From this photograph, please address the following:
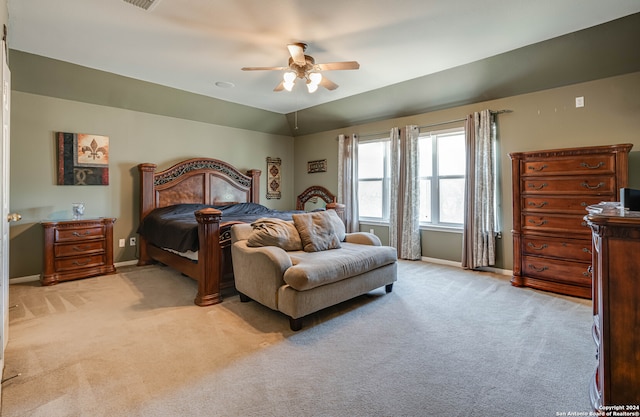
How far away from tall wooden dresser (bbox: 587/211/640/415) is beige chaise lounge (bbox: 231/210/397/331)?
1.74m

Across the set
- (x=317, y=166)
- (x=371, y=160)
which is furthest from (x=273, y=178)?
(x=371, y=160)

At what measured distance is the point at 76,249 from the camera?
3893 mm

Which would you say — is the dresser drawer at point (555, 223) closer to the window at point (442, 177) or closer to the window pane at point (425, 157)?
the window at point (442, 177)

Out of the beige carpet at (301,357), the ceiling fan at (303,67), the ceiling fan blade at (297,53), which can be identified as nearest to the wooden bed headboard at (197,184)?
the beige carpet at (301,357)

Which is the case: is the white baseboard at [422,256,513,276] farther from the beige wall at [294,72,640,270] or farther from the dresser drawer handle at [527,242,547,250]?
the dresser drawer handle at [527,242,547,250]

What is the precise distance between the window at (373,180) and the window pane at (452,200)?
0.99 m

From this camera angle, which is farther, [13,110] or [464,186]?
[464,186]

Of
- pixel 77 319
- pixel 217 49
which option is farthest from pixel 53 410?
pixel 217 49

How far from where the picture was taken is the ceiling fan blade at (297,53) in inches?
120

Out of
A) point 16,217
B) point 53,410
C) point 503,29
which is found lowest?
point 53,410

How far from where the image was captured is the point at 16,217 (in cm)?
227

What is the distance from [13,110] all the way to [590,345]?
6.37 metres

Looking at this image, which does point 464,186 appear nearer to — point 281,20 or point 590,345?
point 590,345

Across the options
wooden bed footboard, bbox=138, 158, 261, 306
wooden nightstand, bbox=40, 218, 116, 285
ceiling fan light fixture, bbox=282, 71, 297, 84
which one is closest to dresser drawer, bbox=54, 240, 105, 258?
wooden nightstand, bbox=40, 218, 116, 285
